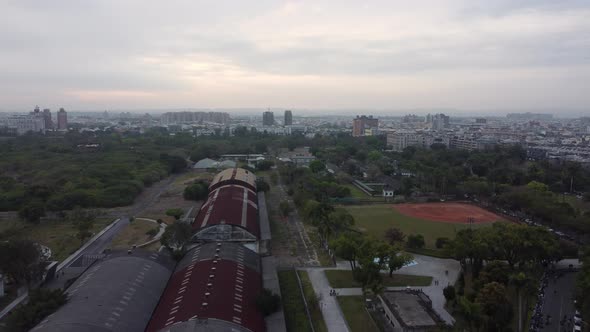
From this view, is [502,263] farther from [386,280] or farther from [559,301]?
[386,280]

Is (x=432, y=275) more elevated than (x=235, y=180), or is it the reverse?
(x=235, y=180)

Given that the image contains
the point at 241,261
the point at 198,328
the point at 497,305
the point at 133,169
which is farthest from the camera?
the point at 133,169

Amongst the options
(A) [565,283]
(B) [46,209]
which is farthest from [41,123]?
(A) [565,283]

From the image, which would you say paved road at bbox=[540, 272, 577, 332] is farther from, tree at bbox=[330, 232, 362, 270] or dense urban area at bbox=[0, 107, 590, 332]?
tree at bbox=[330, 232, 362, 270]

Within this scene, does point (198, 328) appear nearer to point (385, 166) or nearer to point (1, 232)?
point (1, 232)

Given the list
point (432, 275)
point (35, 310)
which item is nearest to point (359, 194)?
point (432, 275)
